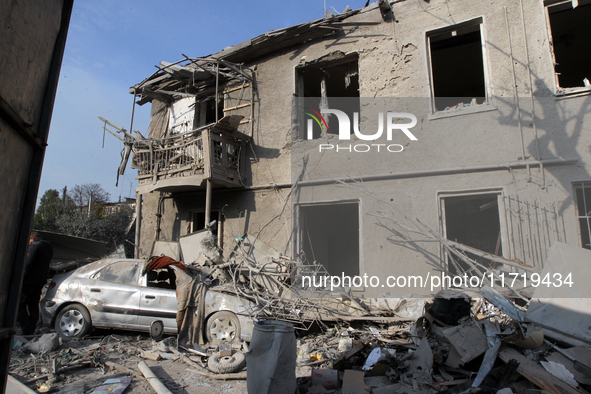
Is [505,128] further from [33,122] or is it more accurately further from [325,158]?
[33,122]

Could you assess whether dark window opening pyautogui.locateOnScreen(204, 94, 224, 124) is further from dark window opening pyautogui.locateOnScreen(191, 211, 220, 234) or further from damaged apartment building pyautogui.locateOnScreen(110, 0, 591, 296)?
dark window opening pyautogui.locateOnScreen(191, 211, 220, 234)

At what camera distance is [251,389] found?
11.9 feet

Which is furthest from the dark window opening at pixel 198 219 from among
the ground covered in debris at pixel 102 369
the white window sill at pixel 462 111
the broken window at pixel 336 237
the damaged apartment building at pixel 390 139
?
the white window sill at pixel 462 111

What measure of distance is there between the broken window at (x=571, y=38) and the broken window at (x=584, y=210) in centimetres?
233

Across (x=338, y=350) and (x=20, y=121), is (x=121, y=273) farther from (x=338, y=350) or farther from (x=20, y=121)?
(x=20, y=121)

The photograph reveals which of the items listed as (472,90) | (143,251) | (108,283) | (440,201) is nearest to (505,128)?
(440,201)

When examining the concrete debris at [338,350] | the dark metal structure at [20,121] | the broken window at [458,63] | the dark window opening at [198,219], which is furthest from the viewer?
the dark window opening at [198,219]

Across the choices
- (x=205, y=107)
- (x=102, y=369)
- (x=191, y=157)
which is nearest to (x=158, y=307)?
(x=102, y=369)

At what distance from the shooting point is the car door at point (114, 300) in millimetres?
6453

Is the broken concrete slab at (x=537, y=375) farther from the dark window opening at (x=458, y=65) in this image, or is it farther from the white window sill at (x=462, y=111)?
the dark window opening at (x=458, y=65)

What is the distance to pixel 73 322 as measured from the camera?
6465 mm

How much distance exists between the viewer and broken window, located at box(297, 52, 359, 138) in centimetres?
927

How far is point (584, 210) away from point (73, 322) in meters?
9.18

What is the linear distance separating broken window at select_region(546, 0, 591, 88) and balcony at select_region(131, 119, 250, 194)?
7.28 m
